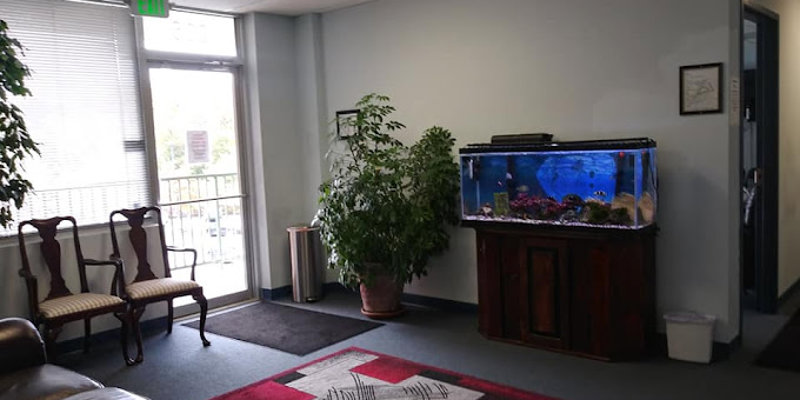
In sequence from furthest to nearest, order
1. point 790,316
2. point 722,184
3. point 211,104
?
Result: 1. point 211,104
2. point 790,316
3. point 722,184

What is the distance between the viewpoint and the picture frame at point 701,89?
152 inches

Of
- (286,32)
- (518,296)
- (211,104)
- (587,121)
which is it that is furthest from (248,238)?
(587,121)

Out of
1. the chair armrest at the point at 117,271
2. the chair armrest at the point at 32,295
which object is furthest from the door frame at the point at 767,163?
the chair armrest at the point at 32,295

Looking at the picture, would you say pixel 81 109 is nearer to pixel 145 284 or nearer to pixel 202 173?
pixel 202 173

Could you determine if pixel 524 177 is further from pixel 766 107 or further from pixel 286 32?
pixel 286 32

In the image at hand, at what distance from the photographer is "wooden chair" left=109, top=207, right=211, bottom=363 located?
14.4 feet

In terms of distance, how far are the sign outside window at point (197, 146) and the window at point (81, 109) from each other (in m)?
0.47

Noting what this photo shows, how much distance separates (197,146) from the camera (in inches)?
223

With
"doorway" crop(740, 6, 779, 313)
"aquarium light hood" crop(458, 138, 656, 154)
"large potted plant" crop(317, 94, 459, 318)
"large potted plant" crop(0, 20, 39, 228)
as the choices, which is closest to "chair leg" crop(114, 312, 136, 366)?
"large potted plant" crop(0, 20, 39, 228)

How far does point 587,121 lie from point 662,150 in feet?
1.75

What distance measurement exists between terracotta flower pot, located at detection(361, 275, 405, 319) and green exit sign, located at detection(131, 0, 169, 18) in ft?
8.36

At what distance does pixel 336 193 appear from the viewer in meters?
5.12

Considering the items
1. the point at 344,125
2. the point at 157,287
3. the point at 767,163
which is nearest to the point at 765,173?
the point at 767,163

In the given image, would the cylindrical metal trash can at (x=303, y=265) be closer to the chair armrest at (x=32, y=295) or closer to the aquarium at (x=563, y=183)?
the aquarium at (x=563, y=183)
